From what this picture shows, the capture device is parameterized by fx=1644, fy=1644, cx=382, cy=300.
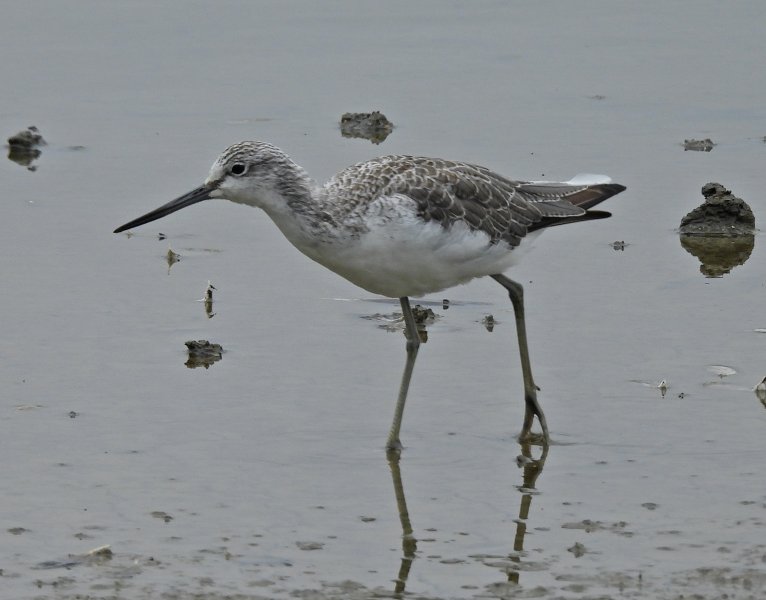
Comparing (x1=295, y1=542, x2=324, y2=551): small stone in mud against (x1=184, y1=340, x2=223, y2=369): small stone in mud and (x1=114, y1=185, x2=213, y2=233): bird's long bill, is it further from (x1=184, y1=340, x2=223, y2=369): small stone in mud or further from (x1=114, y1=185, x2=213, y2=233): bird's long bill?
(x1=184, y1=340, x2=223, y2=369): small stone in mud

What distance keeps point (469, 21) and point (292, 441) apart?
10.3 metres

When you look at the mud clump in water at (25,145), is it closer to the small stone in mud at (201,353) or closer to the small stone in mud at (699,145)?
the small stone in mud at (201,353)

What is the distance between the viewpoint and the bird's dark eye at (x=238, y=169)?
934cm

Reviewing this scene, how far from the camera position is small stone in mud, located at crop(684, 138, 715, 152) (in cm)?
1477

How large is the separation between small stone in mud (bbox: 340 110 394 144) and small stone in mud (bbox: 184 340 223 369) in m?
4.94

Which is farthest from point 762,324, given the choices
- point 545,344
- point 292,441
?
point 292,441

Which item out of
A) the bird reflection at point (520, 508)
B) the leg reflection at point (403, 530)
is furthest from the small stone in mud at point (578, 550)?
the leg reflection at point (403, 530)

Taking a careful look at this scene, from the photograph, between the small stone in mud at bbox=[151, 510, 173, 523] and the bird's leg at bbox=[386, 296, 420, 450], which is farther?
the bird's leg at bbox=[386, 296, 420, 450]

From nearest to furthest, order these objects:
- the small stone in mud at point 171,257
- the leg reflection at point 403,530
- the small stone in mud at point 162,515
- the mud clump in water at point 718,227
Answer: the leg reflection at point 403,530, the small stone in mud at point 162,515, the small stone in mud at point 171,257, the mud clump in water at point 718,227

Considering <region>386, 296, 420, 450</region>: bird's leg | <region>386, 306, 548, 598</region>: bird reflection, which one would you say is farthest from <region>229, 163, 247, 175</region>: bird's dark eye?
<region>386, 306, 548, 598</region>: bird reflection

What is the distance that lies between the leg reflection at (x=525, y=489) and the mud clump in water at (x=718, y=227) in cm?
363

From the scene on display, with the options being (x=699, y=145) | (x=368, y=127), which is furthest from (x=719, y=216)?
(x=368, y=127)

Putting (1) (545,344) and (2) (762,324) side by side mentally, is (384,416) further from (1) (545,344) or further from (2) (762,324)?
(2) (762,324)

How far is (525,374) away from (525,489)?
1.02 meters
